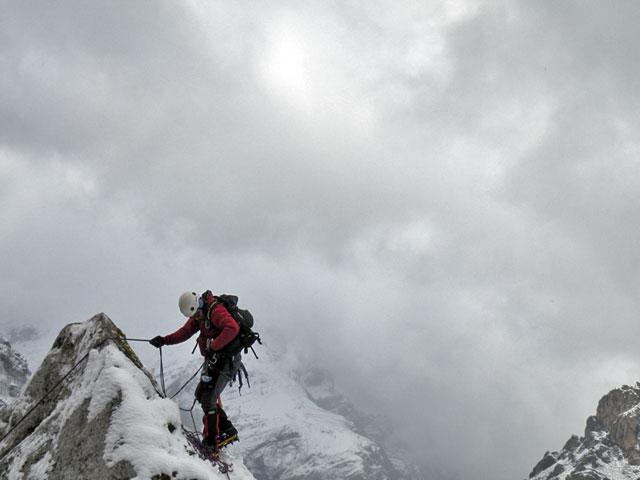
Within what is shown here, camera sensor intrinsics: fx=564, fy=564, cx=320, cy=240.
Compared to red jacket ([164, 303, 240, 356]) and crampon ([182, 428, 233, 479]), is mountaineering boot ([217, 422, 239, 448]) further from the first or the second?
red jacket ([164, 303, 240, 356])

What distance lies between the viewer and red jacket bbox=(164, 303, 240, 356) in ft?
45.9

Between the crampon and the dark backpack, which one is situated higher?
the dark backpack

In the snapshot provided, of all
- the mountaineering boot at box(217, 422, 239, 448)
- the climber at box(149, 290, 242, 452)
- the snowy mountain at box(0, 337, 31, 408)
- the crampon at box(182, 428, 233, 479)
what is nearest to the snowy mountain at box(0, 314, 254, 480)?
the crampon at box(182, 428, 233, 479)

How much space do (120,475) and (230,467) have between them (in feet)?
12.6

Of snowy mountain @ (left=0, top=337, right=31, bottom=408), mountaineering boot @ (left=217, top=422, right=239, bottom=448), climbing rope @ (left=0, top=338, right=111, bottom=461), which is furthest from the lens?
snowy mountain @ (left=0, top=337, right=31, bottom=408)

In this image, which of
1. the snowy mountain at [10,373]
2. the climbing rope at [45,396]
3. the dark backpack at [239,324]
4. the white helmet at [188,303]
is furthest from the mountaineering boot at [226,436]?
the snowy mountain at [10,373]

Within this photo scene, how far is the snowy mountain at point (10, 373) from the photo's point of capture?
145250 mm

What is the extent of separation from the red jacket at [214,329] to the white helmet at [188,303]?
324mm

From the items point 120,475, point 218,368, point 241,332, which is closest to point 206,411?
point 218,368

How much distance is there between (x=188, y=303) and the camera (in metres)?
14.6

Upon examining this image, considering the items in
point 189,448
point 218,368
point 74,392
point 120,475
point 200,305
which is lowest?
point 120,475

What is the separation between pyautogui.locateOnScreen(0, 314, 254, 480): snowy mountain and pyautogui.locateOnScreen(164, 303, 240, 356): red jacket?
1.80m

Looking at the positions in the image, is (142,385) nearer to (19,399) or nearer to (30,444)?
(30,444)

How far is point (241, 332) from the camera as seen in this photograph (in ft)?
48.4
